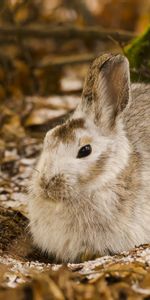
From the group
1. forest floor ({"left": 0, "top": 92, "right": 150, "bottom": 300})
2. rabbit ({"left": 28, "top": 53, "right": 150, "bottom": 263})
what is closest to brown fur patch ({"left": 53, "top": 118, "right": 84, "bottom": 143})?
rabbit ({"left": 28, "top": 53, "right": 150, "bottom": 263})

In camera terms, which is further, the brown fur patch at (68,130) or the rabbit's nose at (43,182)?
the brown fur patch at (68,130)

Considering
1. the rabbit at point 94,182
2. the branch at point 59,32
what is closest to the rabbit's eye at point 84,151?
the rabbit at point 94,182

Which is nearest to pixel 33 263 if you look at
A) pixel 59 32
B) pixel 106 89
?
pixel 106 89

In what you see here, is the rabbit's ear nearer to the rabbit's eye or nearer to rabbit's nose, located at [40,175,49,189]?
the rabbit's eye

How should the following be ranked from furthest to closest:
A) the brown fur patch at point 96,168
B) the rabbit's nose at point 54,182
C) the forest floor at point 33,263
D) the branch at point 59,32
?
the branch at point 59,32 < the brown fur patch at point 96,168 < the rabbit's nose at point 54,182 < the forest floor at point 33,263

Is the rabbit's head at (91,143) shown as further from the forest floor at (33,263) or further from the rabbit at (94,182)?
the forest floor at (33,263)

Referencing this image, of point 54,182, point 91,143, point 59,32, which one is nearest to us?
point 54,182

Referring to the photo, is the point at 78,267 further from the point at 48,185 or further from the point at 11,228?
the point at 11,228

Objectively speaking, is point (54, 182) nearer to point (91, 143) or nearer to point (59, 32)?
point (91, 143)

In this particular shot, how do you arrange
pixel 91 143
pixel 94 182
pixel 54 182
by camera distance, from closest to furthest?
pixel 54 182 < pixel 94 182 < pixel 91 143
